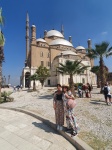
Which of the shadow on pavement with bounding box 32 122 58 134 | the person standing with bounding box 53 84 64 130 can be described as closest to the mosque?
the shadow on pavement with bounding box 32 122 58 134

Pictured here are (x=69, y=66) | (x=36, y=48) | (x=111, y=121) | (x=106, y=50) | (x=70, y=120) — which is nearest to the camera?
(x=70, y=120)

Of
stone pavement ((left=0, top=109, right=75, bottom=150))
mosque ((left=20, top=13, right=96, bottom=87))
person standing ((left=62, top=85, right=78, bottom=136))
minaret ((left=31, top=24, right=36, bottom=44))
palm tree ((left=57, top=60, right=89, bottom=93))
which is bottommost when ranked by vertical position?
stone pavement ((left=0, top=109, right=75, bottom=150))

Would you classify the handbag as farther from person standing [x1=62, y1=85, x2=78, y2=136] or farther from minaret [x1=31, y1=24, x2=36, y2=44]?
minaret [x1=31, y1=24, x2=36, y2=44]

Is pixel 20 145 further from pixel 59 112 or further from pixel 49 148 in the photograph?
pixel 59 112

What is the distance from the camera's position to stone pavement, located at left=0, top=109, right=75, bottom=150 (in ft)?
14.2

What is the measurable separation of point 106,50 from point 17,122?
627 inches

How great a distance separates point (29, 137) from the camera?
4953 millimetres

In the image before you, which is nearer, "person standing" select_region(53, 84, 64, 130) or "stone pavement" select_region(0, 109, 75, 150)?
"stone pavement" select_region(0, 109, 75, 150)

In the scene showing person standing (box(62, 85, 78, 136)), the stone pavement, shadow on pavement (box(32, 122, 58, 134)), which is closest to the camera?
the stone pavement

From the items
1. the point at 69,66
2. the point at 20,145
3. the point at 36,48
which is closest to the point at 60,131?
the point at 20,145

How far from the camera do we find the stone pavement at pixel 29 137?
432 centimetres

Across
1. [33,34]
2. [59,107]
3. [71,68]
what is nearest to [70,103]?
[59,107]

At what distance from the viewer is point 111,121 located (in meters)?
6.48

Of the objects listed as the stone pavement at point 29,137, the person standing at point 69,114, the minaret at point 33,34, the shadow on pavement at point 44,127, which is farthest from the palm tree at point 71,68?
the minaret at point 33,34
